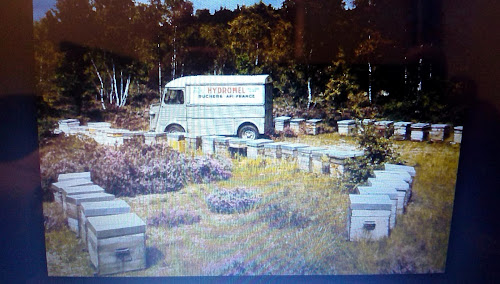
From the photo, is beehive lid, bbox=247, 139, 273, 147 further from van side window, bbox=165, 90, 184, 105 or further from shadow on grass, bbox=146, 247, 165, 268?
shadow on grass, bbox=146, 247, 165, 268

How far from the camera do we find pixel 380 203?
2402 mm

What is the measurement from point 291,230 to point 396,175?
2.77ft

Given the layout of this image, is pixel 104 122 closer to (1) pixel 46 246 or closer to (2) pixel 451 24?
(1) pixel 46 246

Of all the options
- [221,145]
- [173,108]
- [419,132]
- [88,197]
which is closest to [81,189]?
[88,197]

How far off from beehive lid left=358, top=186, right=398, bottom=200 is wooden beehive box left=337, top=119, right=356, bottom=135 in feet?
1.29

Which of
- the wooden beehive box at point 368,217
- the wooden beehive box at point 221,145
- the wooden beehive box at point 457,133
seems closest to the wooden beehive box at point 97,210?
the wooden beehive box at point 221,145

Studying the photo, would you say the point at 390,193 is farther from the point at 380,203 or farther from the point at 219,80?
the point at 219,80

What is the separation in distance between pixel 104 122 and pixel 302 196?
4.79 ft

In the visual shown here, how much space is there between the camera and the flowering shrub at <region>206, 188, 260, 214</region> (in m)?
2.46

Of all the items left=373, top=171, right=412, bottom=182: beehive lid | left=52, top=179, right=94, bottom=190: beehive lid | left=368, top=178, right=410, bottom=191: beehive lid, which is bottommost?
left=52, top=179, right=94, bottom=190: beehive lid

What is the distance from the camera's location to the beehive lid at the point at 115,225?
7.41 feet

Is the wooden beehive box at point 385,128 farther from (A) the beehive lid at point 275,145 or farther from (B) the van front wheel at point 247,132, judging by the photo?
(B) the van front wheel at point 247,132

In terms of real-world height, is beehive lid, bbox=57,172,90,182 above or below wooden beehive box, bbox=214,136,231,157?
below

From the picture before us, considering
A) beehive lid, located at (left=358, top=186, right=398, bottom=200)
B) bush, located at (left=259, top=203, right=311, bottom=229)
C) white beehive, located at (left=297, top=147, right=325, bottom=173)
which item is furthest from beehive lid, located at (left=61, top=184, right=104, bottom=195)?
beehive lid, located at (left=358, top=186, right=398, bottom=200)
